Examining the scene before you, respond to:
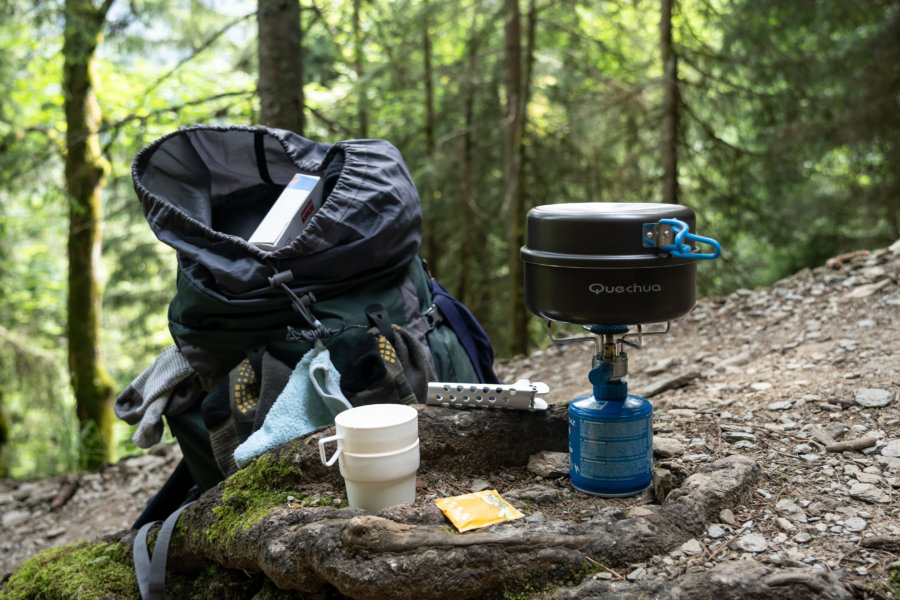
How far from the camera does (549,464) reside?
2389mm

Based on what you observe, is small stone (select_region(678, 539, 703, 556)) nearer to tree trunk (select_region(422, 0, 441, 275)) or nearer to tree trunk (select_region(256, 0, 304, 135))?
tree trunk (select_region(256, 0, 304, 135))

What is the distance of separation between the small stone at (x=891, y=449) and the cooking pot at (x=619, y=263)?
936 mm

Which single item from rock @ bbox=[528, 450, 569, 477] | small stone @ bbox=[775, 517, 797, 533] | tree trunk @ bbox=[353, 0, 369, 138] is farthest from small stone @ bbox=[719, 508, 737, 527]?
tree trunk @ bbox=[353, 0, 369, 138]

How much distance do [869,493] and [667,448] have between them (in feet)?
1.97

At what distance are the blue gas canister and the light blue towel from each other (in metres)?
0.82

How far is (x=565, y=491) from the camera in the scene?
222cm

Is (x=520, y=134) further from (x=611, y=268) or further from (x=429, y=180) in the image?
(x=611, y=268)

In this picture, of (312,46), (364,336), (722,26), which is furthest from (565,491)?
(312,46)

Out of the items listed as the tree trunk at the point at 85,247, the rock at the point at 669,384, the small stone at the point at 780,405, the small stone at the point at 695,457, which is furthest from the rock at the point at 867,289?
the tree trunk at the point at 85,247

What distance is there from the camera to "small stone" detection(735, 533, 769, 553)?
5.99ft

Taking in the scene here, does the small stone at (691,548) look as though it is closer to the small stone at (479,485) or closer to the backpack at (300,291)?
the small stone at (479,485)

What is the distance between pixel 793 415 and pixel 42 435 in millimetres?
9881

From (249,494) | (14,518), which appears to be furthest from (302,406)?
(14,518)

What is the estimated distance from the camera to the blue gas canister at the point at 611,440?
2084mm
